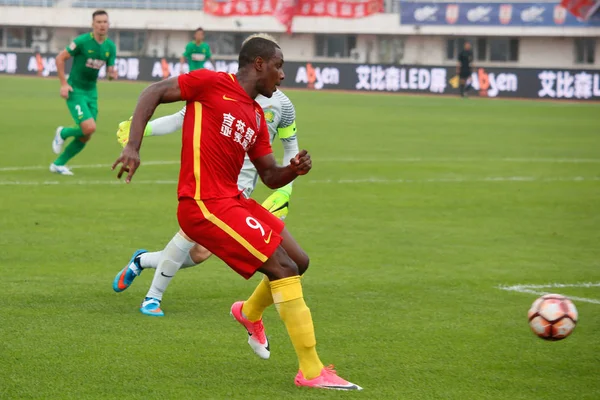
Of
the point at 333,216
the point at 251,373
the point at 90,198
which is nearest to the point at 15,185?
the point at 90,198

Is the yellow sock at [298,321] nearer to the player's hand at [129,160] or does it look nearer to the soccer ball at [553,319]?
the player's hand at [129,160]

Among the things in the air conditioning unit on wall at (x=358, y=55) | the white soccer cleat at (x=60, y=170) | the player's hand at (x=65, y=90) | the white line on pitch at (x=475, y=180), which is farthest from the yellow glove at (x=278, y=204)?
the air conditioning unit on wall at (x=358, y=55)

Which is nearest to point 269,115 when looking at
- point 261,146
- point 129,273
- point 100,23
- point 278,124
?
point 278,124

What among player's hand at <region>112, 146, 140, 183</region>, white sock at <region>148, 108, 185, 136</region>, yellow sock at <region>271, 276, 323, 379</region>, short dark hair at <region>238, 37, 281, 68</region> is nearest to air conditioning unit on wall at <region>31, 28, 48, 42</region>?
white sock at <region>148, 108, 185, 136</region>

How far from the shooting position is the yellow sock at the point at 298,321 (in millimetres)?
6258

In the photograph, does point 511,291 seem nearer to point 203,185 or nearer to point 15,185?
point 203,185

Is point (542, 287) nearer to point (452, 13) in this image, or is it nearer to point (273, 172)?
point (273, 172)

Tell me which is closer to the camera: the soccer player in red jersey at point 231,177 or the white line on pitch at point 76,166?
the soccer player in red jersey at point 231,177

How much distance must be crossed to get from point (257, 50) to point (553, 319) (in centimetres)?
246

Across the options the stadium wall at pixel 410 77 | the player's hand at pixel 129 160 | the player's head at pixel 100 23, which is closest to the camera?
the player's hand at pixel 129 160

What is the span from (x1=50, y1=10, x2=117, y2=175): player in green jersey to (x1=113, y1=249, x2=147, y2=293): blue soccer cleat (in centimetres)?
879

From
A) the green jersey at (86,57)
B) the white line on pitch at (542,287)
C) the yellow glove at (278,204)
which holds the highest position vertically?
the green jersey at (86,57)

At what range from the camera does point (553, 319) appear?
6.95 meters

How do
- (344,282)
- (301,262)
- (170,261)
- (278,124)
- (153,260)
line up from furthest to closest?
(344,282) → (278,124) → (153,260) → (170,261) → (301,262)
